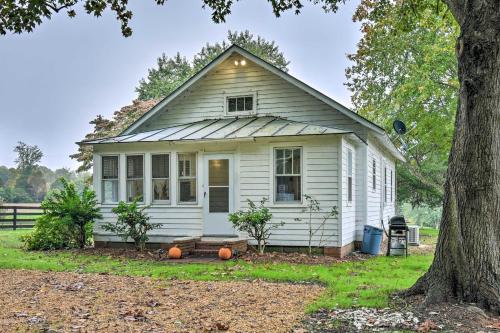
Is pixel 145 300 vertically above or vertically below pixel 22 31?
below

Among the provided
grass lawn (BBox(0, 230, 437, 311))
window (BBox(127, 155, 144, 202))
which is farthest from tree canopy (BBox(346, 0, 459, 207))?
grass lawn (BBox(0, 230, 437, 311))

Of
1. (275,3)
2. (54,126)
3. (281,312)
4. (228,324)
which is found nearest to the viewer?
(228,324)

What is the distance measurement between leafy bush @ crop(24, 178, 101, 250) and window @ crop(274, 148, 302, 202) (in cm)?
522

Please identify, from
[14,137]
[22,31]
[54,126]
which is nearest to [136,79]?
[54,126]

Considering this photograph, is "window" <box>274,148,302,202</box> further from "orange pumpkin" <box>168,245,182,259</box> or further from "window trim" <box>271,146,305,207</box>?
"orange pumpkin" <box>168,245,182,259</box>

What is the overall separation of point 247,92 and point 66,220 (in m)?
6.35

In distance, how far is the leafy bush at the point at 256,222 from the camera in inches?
456

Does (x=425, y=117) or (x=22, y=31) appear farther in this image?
(x=425, y=117)

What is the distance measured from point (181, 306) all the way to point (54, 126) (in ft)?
174

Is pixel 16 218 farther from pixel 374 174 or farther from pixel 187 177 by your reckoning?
pixel 374 174

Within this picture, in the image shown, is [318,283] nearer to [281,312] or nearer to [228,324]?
[281,312]

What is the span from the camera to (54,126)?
179ft

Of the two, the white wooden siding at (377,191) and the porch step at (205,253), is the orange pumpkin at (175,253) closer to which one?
the porch step at (205,253)

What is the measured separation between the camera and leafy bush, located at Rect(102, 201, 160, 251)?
41.2 ft
